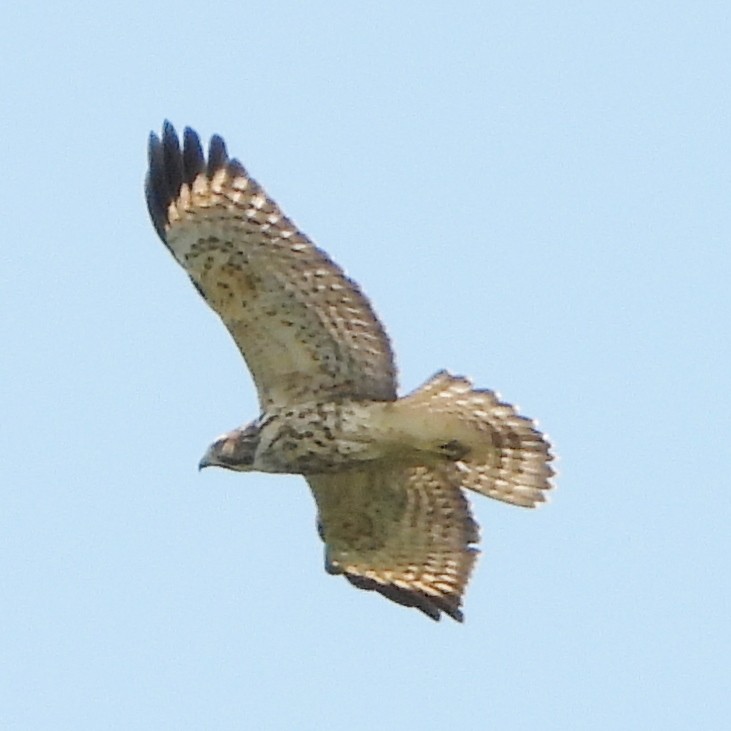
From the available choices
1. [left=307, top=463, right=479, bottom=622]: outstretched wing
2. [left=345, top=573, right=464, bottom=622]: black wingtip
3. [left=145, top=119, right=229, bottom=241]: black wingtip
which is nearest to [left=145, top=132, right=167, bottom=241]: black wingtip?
[left=145, top=119, right=229, bottom=241]: black wingtip

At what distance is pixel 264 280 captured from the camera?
12.4m

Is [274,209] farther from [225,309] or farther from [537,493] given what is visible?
[537,493]

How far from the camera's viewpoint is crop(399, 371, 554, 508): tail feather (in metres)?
12.6

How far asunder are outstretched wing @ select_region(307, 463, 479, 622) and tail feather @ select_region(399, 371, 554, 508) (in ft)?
0.64

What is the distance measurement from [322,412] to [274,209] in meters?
0.99

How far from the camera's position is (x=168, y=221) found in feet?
40.7

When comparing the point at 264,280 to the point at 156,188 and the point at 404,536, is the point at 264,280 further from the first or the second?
the point at 404,536

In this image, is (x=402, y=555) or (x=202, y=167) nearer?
(x=202, y=167)

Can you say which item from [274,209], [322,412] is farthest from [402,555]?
[274,209]

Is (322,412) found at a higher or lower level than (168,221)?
lower

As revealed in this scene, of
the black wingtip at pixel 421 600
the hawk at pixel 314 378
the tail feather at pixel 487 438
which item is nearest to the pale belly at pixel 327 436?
the hawk at pixel 314 378

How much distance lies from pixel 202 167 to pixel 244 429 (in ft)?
4.18

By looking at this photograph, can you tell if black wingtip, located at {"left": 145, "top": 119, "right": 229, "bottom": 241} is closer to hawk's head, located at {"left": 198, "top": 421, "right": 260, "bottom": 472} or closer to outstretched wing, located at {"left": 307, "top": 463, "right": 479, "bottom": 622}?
hawk's head, located at {"left": 198, "top": 421, "right": 260, "bottom": 472}

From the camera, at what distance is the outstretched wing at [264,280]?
12.4m
